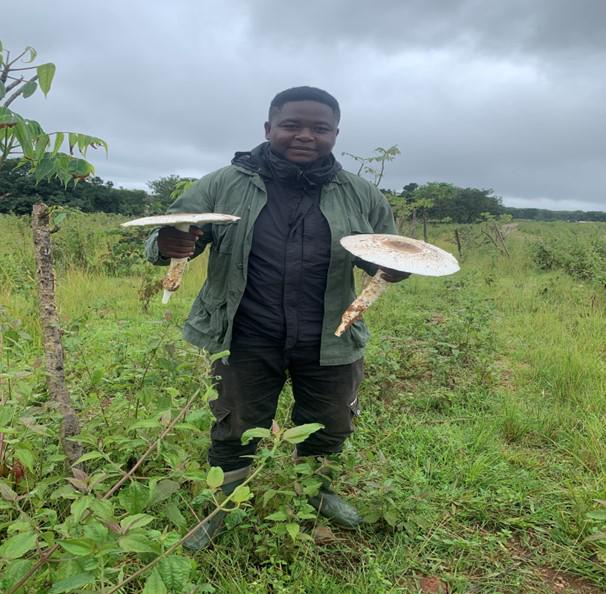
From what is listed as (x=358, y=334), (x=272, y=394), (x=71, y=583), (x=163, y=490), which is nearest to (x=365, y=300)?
(x=358, y=334)

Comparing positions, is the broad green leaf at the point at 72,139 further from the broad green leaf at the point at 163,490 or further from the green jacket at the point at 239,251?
the broad green leaf at the point at 163,490

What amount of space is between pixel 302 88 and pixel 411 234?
9670 millimetres

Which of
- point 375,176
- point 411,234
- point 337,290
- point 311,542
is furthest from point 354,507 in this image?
point 411,234

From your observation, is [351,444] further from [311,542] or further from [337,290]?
[337,290]

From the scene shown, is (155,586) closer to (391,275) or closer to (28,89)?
(391,275)

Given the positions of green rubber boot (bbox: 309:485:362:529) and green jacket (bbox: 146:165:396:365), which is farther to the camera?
green rubber boot (bbox: 309:485:362:529)

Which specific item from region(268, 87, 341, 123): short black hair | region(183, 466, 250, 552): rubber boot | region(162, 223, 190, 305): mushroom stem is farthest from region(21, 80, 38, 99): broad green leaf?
region(183, 466, 250, 552): rubber boot

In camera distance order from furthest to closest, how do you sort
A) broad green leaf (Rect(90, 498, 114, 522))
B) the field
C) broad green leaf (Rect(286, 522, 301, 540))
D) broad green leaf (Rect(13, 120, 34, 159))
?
broad green leaf (Rect(286, 522, 301, 540))
broad green leaf (Rect(13, 120, 34, 159))
the field
broad green leaf (Rect(90, 498, 114, 522))

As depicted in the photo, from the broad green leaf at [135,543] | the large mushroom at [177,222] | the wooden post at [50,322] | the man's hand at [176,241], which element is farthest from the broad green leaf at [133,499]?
the man's hand at [176,241]

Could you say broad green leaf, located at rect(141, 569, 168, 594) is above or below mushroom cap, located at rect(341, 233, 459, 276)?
below

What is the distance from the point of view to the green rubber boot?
1.98 m

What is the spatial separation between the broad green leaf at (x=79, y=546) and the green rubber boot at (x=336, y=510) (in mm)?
1347

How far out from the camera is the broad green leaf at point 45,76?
1318 millimetres

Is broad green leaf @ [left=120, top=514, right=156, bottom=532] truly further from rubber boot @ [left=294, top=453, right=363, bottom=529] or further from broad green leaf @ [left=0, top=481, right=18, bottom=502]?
rubber boot @ [left=294, top=453, right=363, bottom=529]
